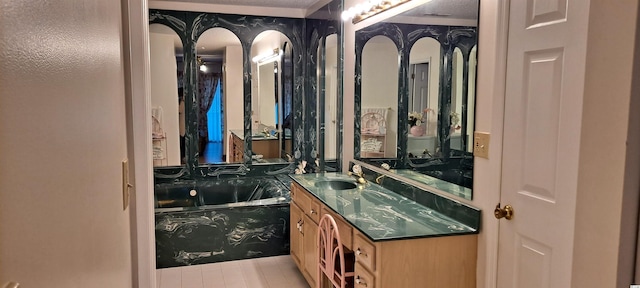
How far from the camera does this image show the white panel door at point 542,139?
169 cm

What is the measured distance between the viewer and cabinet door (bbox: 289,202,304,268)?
11.6 ft

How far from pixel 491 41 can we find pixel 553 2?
0.38 m

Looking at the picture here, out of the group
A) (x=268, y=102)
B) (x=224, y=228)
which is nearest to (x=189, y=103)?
(x=268, y=102)

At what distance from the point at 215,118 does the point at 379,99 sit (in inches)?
83.9

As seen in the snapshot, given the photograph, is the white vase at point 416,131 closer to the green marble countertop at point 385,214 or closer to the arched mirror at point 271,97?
the green marble countertop at point 385,214

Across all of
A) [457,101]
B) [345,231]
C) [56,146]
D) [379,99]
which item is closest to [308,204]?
[345,231]

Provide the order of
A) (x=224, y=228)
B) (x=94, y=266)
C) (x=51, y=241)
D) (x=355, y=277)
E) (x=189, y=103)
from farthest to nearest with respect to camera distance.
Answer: (x=189, y=103)
(x=224, y=228)
(x=355, y=277)
(x=94, y=266)
(x=51, y=241)

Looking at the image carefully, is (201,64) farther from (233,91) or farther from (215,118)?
(215,118)

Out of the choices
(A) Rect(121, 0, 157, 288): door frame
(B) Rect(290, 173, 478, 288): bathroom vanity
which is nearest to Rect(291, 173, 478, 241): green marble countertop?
(B) Rect(290, 173, 478, 288): bathroom vanity

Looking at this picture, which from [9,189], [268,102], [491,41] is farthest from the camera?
[268,102]

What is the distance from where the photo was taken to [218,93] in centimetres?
488

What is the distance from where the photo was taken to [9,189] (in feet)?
1.85

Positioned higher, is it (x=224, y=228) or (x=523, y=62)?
(x=523, y=62)

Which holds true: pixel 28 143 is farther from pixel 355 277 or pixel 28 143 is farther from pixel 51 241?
pixel 355 277
